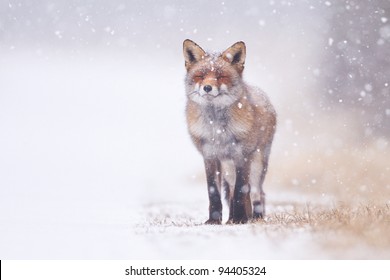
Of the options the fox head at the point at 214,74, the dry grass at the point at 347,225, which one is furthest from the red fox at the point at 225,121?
the dry grass at the point at 347,225

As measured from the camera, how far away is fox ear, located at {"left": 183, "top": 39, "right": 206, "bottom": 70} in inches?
213

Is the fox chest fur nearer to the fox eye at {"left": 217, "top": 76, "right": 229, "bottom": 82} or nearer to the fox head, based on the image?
the fox head

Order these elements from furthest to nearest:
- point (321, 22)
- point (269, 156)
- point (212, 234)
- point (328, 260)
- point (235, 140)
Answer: point (321, 22) → point (269, 156) → point (235, 140) → point (212, 234) → point (328, 260)

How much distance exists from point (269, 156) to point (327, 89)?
2.02 meters

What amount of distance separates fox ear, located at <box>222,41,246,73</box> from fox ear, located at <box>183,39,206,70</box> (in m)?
0.23

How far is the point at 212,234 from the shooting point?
15.7ft

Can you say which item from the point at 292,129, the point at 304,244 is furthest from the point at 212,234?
the point at 292,129

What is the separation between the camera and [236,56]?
541cm

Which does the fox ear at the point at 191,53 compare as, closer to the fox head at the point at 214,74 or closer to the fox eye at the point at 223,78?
the fox head at the point at 214,74

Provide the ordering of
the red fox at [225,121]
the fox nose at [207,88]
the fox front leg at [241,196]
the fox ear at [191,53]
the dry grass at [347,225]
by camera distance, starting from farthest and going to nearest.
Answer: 1. the fox front leg at [241,196]
2. the fox ear at [191,53]
3. the red fox at [225,121]
4. the fox nose at [207,88]
5. the dry grass at [347,225]

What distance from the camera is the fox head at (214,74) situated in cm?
522

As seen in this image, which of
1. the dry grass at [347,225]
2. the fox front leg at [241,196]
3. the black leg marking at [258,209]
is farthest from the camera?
the black leg marking at [258,209]

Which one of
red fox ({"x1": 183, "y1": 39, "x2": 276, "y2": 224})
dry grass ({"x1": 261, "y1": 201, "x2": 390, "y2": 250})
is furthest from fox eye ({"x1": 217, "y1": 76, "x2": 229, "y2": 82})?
dry grass ({"x1": 261, "y1": 201, "x2": 390, "y2": 250})

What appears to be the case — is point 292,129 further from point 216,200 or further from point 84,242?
point 84,242
